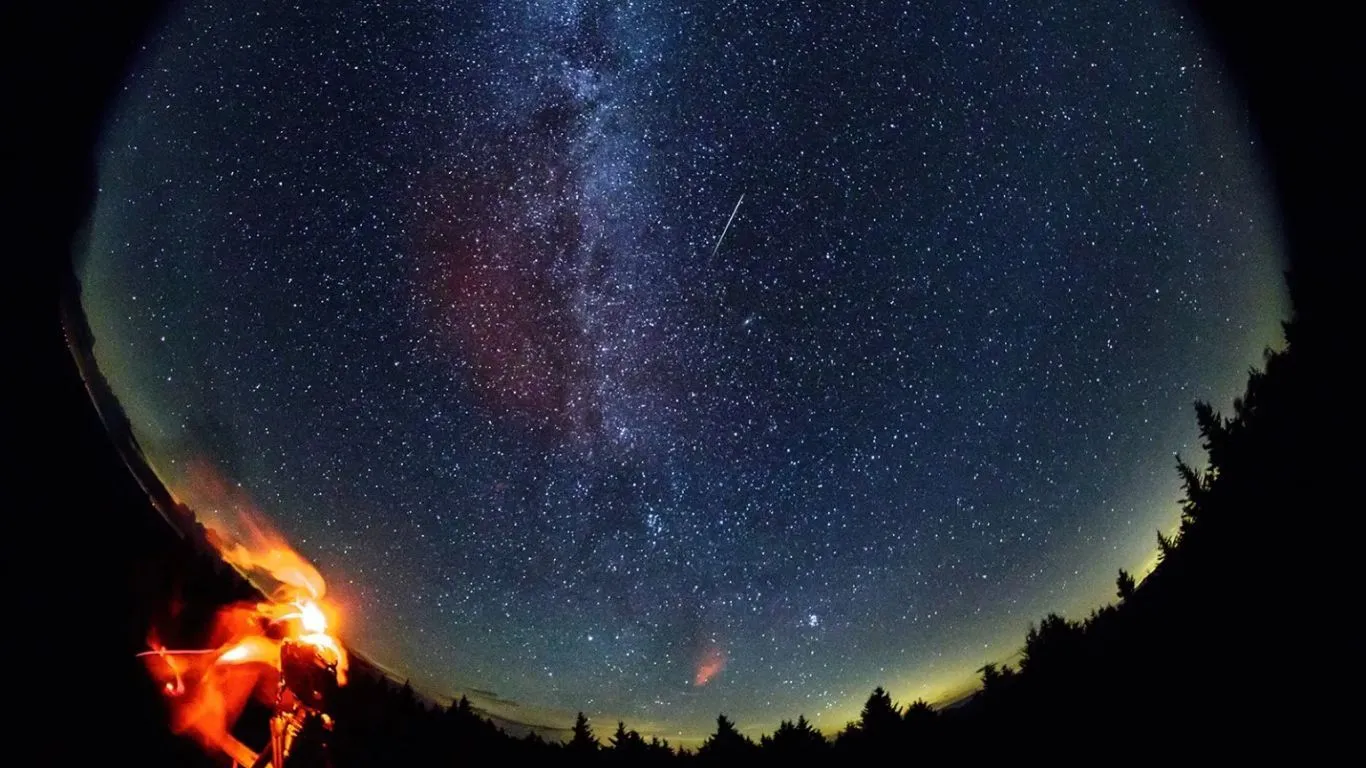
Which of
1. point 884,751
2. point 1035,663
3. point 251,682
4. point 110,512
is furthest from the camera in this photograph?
point 884,751

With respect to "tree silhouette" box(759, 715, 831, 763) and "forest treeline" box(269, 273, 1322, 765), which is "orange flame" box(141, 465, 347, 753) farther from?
"tree silhouette" box(759, 715, 831, 763)

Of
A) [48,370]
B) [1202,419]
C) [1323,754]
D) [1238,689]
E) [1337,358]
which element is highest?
[48,370]

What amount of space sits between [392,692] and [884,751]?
1203cm

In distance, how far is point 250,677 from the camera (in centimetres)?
393

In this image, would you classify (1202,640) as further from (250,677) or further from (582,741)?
(582,741)

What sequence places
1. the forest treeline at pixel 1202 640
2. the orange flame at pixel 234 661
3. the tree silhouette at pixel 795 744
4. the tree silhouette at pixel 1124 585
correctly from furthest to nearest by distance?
1. the tree silhouette at pixel 795 744
2. the tree silhouette at pixel 1124 585
3. the forest treeline at pixel 1202 640
4. the orange flame at pixel 234 661

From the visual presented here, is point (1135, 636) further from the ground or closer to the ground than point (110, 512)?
closer to the ground


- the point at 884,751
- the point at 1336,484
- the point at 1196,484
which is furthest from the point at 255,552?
the point at 884,751

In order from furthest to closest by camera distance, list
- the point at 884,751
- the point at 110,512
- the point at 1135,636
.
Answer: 1. the point at 884,751
2. the point at 1135,636
3. the point at 110,512

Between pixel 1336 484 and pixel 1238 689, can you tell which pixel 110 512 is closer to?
pixel 1238 689

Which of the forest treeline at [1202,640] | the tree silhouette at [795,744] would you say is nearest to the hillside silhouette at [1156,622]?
the forest treeline at [1202,640]

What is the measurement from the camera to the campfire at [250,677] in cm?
371

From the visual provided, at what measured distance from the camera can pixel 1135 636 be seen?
9.60 metres

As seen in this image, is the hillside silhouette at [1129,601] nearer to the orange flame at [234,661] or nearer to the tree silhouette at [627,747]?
the orange flame at [234,661]
